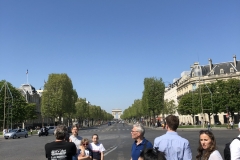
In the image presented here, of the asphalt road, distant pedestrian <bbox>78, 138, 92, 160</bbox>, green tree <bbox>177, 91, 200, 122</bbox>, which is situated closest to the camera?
distant pedestrian <bbox>78, 138, 92, 160</bbox>

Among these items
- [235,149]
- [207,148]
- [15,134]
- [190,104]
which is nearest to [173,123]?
[207,148]

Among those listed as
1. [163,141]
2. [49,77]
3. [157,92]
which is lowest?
[163,141]

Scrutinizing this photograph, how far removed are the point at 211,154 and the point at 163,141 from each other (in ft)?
2.91

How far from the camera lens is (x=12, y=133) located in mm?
47594

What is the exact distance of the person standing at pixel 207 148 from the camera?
4207 mm

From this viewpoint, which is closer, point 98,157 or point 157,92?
point 98,157

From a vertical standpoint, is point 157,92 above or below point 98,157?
above

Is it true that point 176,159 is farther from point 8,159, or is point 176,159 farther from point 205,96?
point 205,96

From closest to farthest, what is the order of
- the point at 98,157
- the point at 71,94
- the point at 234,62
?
the point at 98,157 → the point at 71,94 → the point at 234,62

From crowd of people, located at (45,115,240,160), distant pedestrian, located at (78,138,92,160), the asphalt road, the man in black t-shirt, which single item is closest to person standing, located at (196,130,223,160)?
crowd of people, located at (45,115,240,160)

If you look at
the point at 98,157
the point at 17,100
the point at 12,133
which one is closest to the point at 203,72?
the point at 17,100

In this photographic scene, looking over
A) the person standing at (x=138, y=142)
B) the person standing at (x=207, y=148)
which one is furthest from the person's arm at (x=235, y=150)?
the person standing at (x=138, y=142)

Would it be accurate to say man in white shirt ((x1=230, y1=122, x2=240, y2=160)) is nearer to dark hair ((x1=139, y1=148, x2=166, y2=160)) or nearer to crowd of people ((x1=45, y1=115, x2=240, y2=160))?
crowd of people ((x1=45, y1=115, x2=240, y2=160))

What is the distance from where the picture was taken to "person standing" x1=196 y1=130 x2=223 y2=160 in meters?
4.21
